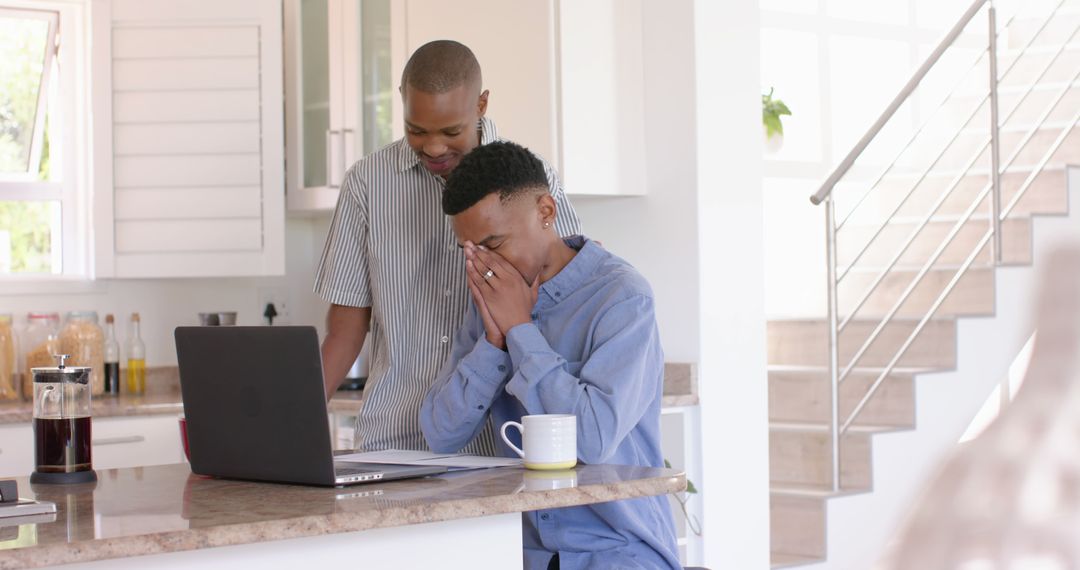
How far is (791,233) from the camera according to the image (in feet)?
18.5

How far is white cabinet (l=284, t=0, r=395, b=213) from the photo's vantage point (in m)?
4.09

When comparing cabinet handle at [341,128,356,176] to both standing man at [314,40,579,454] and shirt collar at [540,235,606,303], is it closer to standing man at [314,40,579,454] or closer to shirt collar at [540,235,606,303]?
standing man at [314,40,579,454]

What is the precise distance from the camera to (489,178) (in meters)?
1.85

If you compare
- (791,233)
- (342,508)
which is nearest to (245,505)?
(342,508)

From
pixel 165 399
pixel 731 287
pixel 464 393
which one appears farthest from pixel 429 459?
pixel 165 399

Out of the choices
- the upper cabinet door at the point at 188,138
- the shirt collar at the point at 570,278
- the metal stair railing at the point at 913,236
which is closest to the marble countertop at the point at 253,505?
the shirt collar at the point at 570,278

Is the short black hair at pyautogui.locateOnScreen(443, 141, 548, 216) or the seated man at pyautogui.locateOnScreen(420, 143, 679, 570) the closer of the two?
the seated man at pyautogui.locateOnScreen(420, 143, 679, 570)

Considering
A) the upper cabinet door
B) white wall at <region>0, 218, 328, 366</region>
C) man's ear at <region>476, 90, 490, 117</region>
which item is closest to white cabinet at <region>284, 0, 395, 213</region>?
the upper cabinet door

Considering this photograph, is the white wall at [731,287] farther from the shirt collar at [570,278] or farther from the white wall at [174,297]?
the white wall at [174,297]

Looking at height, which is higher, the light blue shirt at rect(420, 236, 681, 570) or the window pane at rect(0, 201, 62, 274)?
the window pane at rect(0, 201, 62, 274)

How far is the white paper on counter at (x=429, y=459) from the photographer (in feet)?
5.75

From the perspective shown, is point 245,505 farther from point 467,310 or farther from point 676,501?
point 676,501

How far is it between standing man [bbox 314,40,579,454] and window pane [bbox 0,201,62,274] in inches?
87.0

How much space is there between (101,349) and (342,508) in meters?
2.88
